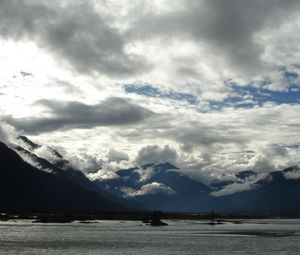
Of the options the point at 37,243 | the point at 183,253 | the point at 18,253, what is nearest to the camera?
the point at 18,253

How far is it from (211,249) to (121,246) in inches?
911

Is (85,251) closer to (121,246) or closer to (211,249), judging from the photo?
(121,246)

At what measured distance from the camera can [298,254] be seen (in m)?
118

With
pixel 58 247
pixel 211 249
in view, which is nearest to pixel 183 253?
pixel 211 249

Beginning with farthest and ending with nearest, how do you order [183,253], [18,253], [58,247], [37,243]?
[37,243]
[58,247]
[183,253]
[18,253]

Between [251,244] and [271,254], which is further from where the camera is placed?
[251,244]

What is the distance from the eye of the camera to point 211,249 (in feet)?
433

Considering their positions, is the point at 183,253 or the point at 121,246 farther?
the point at 121,246

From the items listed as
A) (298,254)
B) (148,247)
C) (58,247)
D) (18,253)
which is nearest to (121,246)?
(148,247)

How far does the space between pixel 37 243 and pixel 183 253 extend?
42.5 metres

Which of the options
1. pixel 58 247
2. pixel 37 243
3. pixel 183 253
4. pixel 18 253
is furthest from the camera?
pixel 37 243

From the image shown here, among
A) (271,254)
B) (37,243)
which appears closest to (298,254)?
(271,254)

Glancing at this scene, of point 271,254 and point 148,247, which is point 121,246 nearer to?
point 148,247

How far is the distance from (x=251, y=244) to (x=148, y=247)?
3024 cm
